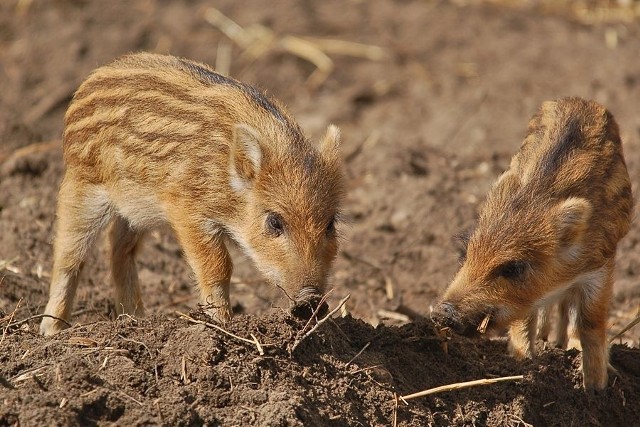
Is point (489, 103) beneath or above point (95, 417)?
above

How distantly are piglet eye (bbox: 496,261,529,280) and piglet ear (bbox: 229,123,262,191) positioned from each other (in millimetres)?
1407

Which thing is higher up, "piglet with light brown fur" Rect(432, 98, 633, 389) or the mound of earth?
"piglet with light brown fur" Rect(432, 98, 633, 389)

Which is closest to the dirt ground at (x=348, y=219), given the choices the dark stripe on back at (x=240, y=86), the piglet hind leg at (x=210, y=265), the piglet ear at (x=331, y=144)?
the piglet hind leg at (x=210, y=265)

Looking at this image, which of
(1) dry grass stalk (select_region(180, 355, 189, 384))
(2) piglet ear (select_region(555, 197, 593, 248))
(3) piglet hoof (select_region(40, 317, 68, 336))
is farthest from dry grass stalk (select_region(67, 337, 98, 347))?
(2) piglet ear (select_region(555, 197, 593, 248))

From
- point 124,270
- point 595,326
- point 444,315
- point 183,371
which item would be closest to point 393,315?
point 444,315

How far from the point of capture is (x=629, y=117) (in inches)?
387

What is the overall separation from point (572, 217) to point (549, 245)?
20 centimetres

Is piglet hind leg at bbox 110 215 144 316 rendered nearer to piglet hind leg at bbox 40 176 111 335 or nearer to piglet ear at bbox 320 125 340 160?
piglet hind leg at bbox 40 176 111 335

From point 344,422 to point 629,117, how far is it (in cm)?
609

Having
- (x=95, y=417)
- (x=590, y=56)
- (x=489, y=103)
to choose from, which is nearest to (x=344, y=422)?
(x=95, y=417)

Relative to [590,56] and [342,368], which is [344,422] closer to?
[342,368]

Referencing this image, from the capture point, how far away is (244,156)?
18.6 ft

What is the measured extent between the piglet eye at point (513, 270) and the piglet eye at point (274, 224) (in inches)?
47.0

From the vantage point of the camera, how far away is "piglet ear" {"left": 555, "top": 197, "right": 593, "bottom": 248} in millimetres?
5707
